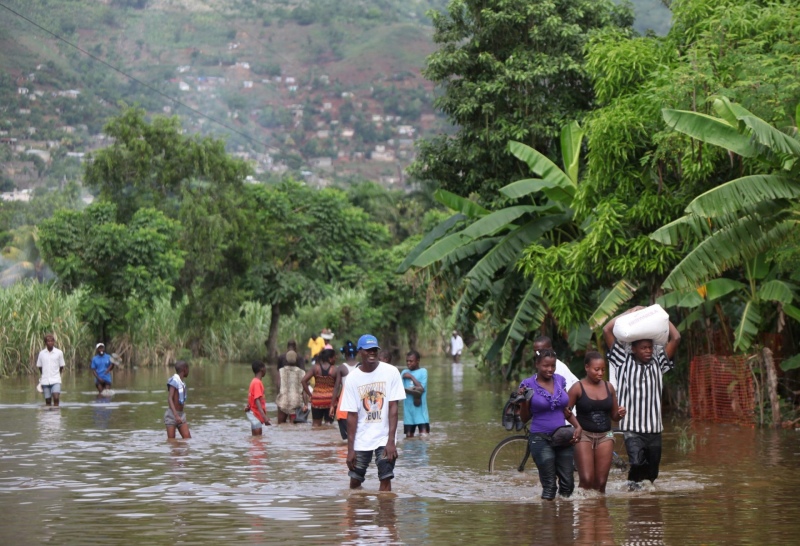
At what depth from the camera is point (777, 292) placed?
758 inches

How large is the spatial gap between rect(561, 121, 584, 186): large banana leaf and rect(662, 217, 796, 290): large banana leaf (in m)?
6.50

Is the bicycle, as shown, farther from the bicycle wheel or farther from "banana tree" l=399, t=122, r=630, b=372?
"banana tree" l=399, t=122, r=630, b=372

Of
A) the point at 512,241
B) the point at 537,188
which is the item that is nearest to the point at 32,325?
the point at 512,241

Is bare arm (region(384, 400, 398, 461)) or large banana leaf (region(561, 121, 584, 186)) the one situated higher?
large banana leaf (region(561, 121, 584, 186))

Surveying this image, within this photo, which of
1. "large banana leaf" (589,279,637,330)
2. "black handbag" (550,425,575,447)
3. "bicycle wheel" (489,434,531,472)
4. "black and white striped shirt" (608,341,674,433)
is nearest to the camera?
"black handbag" (550,425,575,447)

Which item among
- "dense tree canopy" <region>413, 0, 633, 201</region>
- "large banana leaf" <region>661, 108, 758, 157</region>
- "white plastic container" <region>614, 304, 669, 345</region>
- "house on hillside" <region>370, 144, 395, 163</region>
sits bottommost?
"white plastic container" <region>614, 304, 669, 345</region>

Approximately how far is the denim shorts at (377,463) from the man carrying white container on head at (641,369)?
2433mm

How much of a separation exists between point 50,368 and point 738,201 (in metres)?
15.4

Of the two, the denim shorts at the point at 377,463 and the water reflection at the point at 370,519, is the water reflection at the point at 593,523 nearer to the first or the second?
the water reflection at the point at 370,519

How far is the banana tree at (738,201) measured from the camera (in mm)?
17312

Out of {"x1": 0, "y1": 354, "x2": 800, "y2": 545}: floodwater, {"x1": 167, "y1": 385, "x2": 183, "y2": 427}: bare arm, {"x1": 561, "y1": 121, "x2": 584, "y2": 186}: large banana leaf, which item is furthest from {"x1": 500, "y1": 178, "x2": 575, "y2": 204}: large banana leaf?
{"x1": 167, "y1": 385, "x2": 183, "y2": 427}: bare arm

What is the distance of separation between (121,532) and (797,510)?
244 inches

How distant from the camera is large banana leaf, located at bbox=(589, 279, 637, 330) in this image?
21125 millimetres

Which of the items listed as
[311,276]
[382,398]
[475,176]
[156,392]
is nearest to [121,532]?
[382,398]
